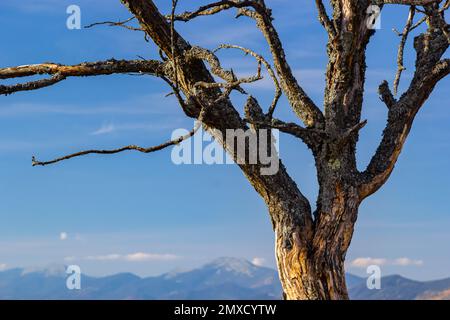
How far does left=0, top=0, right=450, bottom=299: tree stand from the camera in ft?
20.2

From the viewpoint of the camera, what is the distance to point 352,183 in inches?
252

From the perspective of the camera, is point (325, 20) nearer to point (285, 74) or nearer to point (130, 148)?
point (285, 74)

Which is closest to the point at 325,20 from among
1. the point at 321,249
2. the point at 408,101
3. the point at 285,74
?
the point at 285,74

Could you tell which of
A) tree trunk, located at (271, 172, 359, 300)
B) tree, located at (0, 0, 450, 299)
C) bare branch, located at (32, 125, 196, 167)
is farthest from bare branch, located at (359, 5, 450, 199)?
bare branch, located at (32, 125, 196, 167)

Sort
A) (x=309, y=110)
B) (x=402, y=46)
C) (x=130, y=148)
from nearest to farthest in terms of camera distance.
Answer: (x=130, y=148) → (x=309, y=110) → (x=402, y=46)

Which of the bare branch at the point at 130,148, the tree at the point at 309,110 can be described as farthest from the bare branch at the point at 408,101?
the bare branch at the point at 130,148

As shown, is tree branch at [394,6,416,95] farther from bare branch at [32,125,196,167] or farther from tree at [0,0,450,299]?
bare branch at [32,125,196,167]

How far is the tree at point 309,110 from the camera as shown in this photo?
6.14 metres

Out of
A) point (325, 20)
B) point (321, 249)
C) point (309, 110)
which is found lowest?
point (321, 249)

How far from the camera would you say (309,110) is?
6.73 meters

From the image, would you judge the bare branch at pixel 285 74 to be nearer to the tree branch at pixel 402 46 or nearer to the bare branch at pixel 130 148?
the tree branch at pixel 402 46
